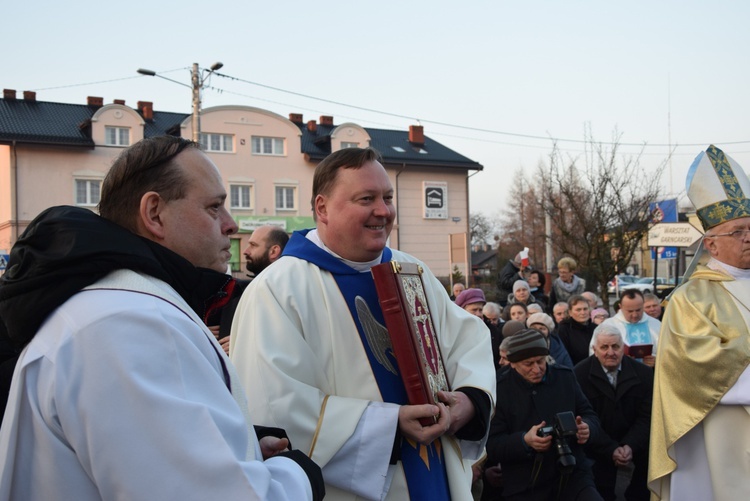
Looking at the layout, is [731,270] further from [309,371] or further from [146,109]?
[146,109]

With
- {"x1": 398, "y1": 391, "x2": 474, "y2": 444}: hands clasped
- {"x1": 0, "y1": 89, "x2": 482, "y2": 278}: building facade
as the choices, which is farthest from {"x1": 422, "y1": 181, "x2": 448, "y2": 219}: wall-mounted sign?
{"x1": 398, "y1": 391, "x2": 474, "y2": 444}: hands clasped

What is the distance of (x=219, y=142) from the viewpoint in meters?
34.1

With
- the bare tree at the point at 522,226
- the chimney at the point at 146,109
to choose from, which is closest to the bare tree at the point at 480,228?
the bare tree at the point at 522,226

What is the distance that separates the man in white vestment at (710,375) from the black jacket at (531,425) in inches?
27.3

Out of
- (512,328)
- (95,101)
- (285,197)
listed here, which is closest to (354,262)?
(512,328)

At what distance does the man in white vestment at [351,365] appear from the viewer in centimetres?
243

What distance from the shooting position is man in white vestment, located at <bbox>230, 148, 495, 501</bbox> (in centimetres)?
243

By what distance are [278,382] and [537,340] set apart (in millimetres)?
2720

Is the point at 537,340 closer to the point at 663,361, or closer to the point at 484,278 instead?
the point at 663,361

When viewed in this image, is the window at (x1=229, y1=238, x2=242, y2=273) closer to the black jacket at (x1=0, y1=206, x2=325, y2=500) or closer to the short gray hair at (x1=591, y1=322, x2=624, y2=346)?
the short gray hair at (x1=591, y1=322, x2=624, y2=346)

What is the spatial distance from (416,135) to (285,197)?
369 inches

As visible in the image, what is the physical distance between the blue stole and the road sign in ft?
38.1

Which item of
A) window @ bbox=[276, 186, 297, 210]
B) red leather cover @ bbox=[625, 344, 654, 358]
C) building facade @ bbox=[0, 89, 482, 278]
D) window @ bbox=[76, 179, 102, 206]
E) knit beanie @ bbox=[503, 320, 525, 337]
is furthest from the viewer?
window @ bbox=[276, 186, 297, 210]

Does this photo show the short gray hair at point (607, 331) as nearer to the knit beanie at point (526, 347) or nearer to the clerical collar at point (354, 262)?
the knit beanie at point (526, 347)
